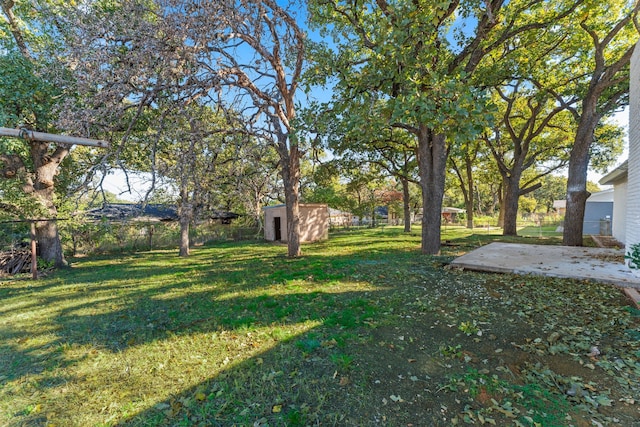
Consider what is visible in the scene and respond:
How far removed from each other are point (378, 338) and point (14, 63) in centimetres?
1062

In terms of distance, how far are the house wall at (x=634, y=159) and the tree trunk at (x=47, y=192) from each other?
537 inches

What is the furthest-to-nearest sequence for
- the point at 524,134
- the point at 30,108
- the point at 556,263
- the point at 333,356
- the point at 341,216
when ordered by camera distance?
the point at 341,216 < the point at 524,134 < the point at 30,108 < the point at 556,263 < the point at 333,356

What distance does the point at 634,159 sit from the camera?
4789 mm

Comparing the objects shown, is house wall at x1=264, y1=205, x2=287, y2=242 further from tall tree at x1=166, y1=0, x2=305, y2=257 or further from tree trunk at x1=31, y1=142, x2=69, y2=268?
tree trunk at x1=31, y1=142, x2=69, y2=268

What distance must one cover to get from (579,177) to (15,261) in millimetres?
17202

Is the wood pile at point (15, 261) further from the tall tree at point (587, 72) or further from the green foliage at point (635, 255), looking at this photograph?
the tall tree at point (587, 72)

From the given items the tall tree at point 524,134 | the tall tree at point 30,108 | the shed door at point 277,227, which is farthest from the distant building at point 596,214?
the tall tree at point 30,108

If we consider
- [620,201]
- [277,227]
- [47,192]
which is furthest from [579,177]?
[47,192]

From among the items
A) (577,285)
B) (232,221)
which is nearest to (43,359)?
(577,285)

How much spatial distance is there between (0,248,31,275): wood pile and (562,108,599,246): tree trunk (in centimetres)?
1682

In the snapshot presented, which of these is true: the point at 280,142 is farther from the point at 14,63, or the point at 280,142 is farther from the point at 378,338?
the point at 14,63

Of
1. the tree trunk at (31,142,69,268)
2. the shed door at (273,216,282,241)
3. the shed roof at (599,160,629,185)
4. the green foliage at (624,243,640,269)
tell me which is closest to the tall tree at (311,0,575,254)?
the green foliage at (624,243,640,269)

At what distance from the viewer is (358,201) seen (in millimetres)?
20141

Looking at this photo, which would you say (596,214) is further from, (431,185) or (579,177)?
(431,185)
